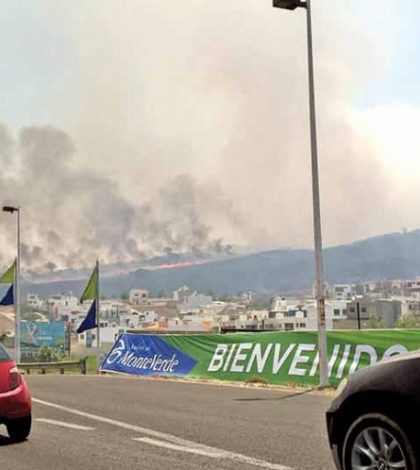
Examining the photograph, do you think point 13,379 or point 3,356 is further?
point 3,356

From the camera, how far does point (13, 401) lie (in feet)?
27.5

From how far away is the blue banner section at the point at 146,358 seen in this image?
2152cm

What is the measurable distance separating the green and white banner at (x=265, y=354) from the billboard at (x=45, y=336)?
8592cm

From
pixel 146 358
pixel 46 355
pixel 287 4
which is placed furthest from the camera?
pixel 46 355

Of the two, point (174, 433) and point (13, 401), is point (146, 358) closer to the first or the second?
point (174, 433)


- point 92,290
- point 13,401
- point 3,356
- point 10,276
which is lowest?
point 13,401

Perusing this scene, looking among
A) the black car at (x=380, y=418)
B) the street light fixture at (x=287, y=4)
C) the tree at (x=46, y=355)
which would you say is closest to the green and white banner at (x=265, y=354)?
the street light fixture at (x=287, y=4)

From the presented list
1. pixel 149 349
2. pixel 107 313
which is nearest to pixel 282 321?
pixel 107 313

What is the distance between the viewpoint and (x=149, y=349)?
2344 centimetres

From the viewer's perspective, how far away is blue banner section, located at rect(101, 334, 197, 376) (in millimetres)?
21516

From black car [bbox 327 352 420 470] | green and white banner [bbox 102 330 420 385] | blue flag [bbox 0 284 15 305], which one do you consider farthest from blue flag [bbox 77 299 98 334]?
black car [bbox 327 352 420 470]

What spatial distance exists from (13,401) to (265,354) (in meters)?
10.5

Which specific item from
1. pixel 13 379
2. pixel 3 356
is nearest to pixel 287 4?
pixel 3 356

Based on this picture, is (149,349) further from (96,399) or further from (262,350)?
(96,399)
